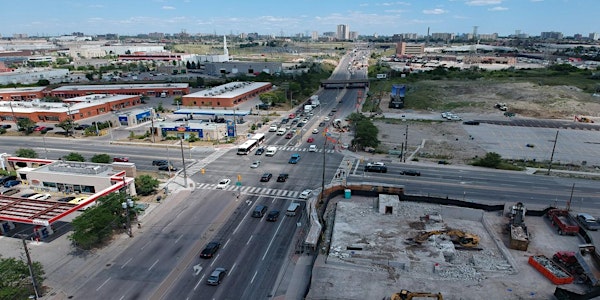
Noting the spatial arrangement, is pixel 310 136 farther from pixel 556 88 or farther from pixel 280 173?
pixel 556 88

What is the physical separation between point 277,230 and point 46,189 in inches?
1442

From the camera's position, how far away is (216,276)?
3272cm

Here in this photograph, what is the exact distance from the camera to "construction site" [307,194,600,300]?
26.6 meters

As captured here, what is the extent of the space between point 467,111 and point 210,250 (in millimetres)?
101903

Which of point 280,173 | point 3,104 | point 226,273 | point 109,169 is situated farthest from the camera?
point 3,104

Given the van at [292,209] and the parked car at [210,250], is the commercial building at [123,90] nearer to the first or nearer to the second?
the van at [292,209]

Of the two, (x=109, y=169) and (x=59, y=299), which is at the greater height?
(x=109, y=169)

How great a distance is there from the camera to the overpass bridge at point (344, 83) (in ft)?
531

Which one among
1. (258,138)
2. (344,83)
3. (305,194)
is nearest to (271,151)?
(258,138)

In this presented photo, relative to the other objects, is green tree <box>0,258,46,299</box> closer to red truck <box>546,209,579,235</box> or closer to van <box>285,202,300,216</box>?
van <box>285,202,300,216</box>

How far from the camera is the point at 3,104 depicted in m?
105

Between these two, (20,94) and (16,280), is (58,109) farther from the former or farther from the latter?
(16,280)

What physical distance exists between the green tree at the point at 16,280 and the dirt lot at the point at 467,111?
60845 mm

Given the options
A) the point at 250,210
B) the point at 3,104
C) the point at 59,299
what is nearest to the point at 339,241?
the point at 250,210
